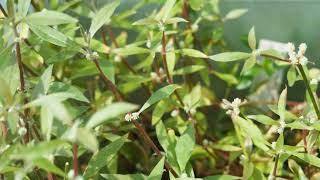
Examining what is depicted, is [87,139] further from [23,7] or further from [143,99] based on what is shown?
[143,99]

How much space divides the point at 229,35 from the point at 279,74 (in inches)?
5.3

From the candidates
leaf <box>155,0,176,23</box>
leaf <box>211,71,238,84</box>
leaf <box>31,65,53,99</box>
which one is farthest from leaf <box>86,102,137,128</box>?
leaf <box>211,71,238,84</box>

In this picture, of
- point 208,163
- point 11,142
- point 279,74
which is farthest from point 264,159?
point 11,142

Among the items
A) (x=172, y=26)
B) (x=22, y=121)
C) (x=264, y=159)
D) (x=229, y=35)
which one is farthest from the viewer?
(x=229, y=35)

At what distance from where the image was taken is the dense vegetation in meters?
0.54

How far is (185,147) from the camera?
63 centimetres

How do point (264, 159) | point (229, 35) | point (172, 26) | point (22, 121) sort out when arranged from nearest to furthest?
point (22, 121) → point (264, 159) → point (172, 26) → point (229, 35)

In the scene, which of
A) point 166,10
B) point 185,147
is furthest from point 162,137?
point 166,10

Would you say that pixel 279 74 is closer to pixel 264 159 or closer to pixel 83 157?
pixel 264 159

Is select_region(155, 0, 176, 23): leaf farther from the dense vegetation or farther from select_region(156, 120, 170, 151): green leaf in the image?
select_region(156, 120, 170, 151): green leaf

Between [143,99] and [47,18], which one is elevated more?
→ [47,18]

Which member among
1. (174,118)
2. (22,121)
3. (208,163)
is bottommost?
(208,163)

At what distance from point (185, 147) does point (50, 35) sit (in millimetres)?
213

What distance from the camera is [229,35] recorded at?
106cm
